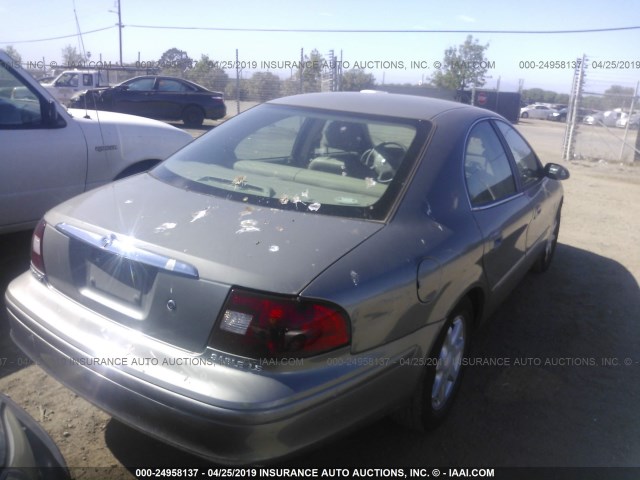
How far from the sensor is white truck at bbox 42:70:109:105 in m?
16.8

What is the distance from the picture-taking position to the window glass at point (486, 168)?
329 cm

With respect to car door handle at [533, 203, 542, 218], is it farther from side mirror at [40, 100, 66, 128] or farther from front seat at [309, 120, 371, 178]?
side mirror at [40, 100, 66, 128]

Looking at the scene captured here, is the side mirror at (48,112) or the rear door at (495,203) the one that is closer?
the rear door at (495,203)

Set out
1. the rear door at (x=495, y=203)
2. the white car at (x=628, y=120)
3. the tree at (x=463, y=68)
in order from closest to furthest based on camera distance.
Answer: the rear door at (x=495, y=203) < the white car at (x=628, y=120) < the tree at (x=463, y=68)

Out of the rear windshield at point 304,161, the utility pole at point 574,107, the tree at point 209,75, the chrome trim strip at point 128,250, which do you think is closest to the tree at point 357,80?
the tree at point 209,75

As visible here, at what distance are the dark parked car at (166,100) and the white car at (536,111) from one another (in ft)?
100

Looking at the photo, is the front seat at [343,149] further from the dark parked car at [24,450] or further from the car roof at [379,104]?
the dark parked car at [24,450]

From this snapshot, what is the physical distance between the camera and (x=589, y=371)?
379cm

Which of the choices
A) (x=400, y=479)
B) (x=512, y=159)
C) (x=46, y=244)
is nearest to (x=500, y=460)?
(x=400, y=479)

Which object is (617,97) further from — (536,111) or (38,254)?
(536,111)

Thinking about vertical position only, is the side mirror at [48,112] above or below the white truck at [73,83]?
above

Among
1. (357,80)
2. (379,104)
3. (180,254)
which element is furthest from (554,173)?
(357,80)

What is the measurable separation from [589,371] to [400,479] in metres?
1.77

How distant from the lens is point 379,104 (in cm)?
355
